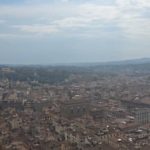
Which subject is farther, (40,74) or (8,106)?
(40,74)

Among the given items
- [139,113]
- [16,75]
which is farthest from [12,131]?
[16,75]

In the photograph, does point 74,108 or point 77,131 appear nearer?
point 77,131

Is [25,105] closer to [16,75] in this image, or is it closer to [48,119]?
[48,119]

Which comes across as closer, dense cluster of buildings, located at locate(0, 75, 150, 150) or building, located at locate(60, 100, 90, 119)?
dense cluster of buildings, located at locate(0, 75, 150, 150)

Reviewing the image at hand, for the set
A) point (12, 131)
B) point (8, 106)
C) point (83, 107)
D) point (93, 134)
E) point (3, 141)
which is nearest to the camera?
point (3, 141)

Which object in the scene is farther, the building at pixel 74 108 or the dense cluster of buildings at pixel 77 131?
the building at pixel 74 108

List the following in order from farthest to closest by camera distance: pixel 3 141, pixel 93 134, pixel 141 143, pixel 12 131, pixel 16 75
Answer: pixel 16 75
pixel 12 131
pixel 93 134
pixel 3 141
pixel 141 143

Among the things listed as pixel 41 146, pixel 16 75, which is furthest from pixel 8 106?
pixel 16 75
